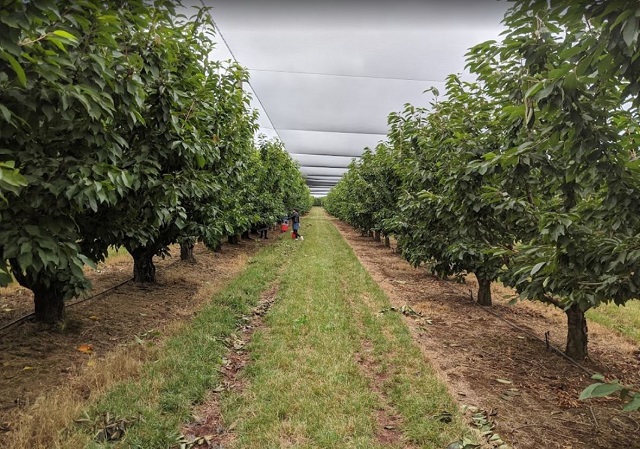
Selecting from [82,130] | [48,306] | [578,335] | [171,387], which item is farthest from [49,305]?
[578,335]

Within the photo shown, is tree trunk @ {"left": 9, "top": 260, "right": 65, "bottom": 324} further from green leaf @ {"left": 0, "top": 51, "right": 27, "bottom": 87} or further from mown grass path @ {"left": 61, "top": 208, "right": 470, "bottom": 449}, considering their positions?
green leaf @ {"left": 0, "top": 51, "right": 27, "bottom": 87}

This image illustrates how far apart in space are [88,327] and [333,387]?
11.1ft

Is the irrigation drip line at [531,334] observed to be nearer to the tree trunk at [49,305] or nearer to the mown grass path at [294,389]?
the mown grass path at [294,389]

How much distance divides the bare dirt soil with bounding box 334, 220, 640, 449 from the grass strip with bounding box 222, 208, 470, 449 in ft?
1.17

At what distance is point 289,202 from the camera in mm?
22719

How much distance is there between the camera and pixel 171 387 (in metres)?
3.52

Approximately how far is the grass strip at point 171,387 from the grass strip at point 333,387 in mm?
371

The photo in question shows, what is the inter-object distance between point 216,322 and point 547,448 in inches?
156

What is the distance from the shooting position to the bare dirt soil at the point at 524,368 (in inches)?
124

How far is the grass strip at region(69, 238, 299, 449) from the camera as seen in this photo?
2824 mm

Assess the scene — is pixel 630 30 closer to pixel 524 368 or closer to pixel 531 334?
pixel 524 368

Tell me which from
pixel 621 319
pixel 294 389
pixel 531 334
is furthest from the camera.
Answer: pixel 621 319

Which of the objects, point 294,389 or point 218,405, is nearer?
point 218,405

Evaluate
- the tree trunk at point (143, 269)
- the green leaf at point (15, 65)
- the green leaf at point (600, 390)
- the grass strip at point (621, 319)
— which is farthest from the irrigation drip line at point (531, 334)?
the tree trunk at point (143, 269)
